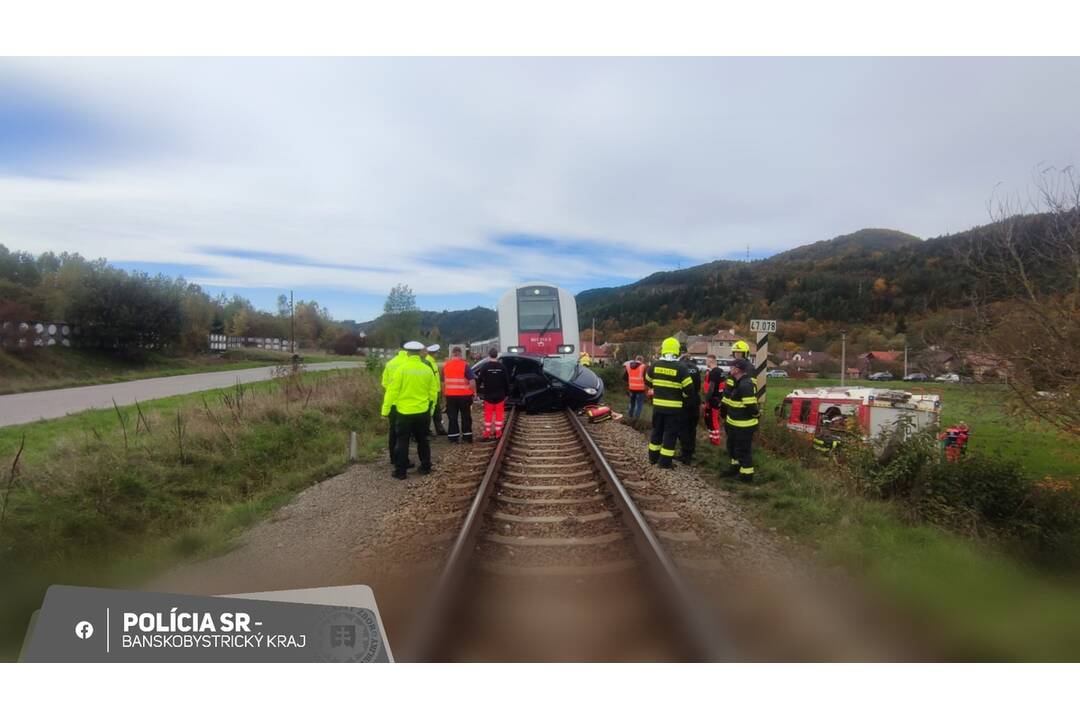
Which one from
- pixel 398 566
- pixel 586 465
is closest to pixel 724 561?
pixel 398 566

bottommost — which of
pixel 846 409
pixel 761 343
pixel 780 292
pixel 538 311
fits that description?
pixel 846 409

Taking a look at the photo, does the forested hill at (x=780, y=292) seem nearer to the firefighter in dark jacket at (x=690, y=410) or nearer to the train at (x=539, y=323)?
the train at (x=539, y=323)

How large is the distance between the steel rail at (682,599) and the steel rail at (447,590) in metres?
1.32

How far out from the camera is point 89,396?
18.2 m

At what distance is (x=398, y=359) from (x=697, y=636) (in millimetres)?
5187

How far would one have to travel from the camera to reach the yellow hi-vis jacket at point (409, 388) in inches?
263

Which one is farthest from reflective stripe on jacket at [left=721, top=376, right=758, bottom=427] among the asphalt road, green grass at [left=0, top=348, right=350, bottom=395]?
green grass at [left=0, top=348, right=350, bottom=395]

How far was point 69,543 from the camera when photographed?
474 cm

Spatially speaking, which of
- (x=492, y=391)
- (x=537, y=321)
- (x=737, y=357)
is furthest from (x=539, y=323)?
(x=737, y=357)

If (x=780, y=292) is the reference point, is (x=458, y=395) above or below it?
below

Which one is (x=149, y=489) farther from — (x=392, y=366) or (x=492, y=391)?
(x=492, y=391)

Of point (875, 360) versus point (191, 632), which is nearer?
point (191, 632)

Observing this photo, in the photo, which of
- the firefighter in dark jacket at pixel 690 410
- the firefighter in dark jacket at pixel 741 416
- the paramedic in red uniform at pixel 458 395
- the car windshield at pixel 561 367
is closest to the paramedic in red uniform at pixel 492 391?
the paramedic in red uniform at pixel 458 395

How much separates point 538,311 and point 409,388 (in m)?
9.79
